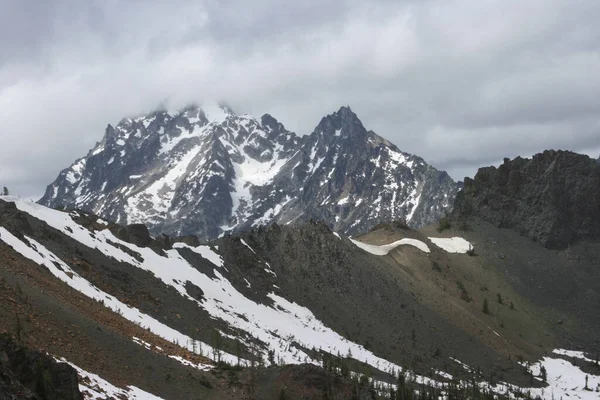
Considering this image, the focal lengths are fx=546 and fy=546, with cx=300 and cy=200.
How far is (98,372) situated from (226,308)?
34.6 metres

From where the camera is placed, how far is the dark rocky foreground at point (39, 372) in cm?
1900

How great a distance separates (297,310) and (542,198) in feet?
302

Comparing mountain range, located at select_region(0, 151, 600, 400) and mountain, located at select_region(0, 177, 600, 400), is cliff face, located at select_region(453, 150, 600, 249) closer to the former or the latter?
mountain range, located at select_region(0, 151, 600, 400)

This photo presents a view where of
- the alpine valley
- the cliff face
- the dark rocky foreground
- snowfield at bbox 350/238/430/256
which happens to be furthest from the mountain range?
the cliff face

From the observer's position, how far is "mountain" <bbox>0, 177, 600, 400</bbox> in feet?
104

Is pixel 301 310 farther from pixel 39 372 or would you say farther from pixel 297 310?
pixel 39 372

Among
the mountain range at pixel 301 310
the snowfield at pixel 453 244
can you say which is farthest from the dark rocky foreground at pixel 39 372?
the snowfield at pixel 453 244

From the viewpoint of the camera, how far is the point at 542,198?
137000 millimetres

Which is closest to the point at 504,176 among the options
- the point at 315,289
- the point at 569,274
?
the point at 569,274

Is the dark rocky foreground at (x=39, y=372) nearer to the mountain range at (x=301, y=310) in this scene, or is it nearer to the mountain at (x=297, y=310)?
the mountain range at (x=301, y=310)

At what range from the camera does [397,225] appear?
121125 millimetres

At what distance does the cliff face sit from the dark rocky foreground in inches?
4939

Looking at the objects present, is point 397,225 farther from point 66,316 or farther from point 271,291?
point 66,316

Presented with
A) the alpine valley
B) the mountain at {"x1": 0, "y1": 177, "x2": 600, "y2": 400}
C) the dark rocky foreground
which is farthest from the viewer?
the mountain at {"x1": 0, "y1": 177, "x2": 600, "y2": 400}
